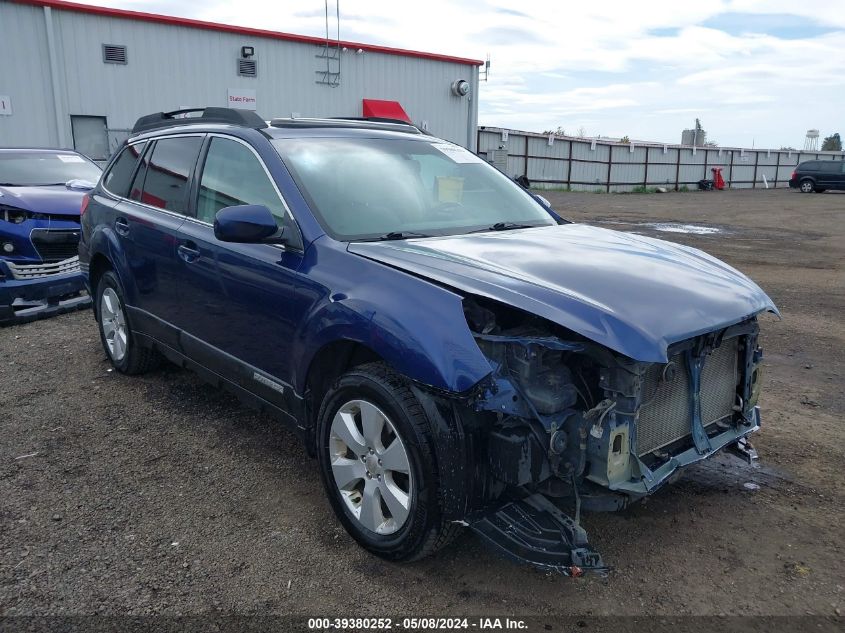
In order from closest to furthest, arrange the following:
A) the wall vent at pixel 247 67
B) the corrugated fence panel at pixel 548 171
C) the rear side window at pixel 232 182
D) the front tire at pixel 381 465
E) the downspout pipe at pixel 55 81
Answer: the front tire at pixel 381 465, the rear side window at pixel 232 182, the downspout pipe at pixel 55 81, the wall vent at pixel 247 67, the corrugated fence panel at pixel 548 171

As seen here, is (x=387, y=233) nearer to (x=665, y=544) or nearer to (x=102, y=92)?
(x=665, y=544)

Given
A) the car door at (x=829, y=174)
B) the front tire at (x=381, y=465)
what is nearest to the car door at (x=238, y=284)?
the front tire at (x=381, y=465)

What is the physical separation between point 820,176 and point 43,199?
3623 cm

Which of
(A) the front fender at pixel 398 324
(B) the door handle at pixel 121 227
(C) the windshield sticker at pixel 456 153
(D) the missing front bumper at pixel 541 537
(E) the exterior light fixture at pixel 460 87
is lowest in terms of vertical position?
(D) the missing front bumper at pixel 541 537

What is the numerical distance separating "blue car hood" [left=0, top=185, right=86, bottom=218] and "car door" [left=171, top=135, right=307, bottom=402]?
3980mm

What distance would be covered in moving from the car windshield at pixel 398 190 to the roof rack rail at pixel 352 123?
26cm

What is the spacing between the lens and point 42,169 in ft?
27.1

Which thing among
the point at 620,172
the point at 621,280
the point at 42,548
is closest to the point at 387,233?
the point at 621,280

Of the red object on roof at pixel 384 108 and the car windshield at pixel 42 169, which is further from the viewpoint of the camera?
the red object on roof at pixel 384 108

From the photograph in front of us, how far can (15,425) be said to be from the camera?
4406 mm

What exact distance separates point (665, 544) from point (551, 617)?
757 millimetres

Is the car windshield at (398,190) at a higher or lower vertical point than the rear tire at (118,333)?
higher

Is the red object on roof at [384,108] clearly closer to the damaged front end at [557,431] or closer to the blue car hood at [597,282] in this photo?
the blue car hood at [597,282]

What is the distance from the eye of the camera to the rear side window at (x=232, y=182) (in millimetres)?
3531
